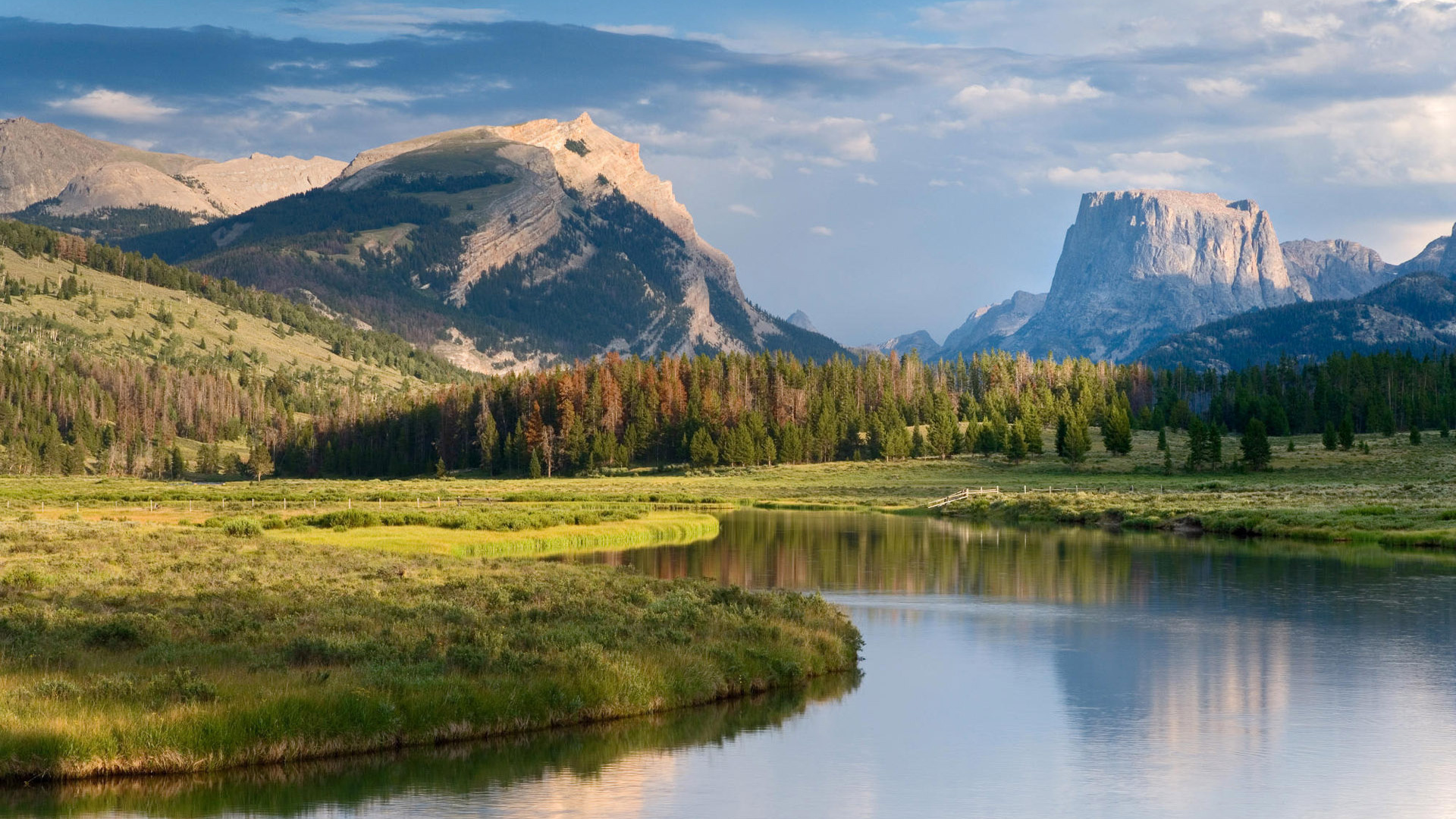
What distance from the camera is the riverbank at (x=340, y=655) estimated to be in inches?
951

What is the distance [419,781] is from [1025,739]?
44.4 ft

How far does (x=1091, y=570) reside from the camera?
63.7m

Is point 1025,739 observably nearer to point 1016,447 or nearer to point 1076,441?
point 1076,441

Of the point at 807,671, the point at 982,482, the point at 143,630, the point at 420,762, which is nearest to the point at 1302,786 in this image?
the point at 807,671

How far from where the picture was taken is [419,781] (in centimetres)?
2452

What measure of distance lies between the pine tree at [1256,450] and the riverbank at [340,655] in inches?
4162

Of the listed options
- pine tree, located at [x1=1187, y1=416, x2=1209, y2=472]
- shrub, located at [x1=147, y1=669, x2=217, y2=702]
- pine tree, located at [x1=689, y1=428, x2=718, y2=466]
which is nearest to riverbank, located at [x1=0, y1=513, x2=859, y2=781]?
shrub, located at [x1=147, y1=669, x2=217, y2=702]

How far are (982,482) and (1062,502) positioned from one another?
116 feet

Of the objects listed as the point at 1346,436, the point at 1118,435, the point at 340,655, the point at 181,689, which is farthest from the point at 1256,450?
the point at 181,689

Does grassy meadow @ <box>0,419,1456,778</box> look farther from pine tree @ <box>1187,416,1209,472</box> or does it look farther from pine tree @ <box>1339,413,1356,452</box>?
pine tree @ <box>1339,413,1356,452</box>

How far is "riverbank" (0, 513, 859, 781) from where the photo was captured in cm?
2416

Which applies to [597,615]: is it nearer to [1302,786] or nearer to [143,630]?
[143,630]

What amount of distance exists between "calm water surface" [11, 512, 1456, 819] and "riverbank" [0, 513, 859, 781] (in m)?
0.64

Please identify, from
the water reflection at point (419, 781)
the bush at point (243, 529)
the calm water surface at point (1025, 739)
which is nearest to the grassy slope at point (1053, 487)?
the bush at point (243, 529)
